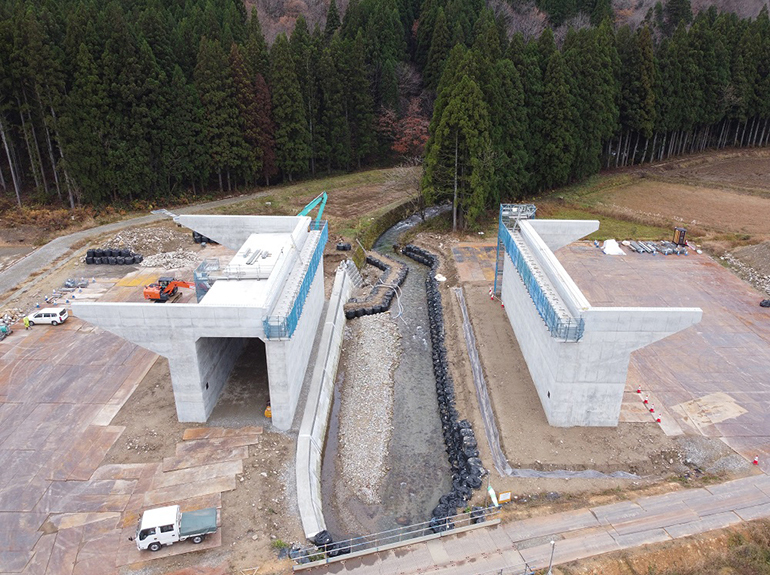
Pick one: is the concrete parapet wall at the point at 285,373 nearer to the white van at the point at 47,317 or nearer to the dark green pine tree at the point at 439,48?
the white van at the point at 47,317

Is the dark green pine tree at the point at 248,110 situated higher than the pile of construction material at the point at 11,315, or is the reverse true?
the dark green pine tree at the point at 248,110

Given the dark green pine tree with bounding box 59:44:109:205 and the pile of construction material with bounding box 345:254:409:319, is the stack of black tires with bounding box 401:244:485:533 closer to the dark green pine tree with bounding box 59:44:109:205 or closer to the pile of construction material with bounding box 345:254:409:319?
the pile of construction material with bounding box 345:254:409:319

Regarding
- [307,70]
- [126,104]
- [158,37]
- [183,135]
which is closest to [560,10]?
[307,70]

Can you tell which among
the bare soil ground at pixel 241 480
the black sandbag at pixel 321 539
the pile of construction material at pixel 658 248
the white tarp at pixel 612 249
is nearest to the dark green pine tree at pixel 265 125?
the white tarp at pixel 612 249

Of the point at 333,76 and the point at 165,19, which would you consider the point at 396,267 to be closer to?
the point at 333,76

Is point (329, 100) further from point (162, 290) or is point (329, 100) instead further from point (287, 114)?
point (162, 290)

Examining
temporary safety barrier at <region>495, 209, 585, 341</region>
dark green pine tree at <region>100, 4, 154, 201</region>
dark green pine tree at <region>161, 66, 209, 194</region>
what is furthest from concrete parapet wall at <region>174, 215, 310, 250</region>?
dark green pine tree at <region>161, 66, 209, 194</region>
